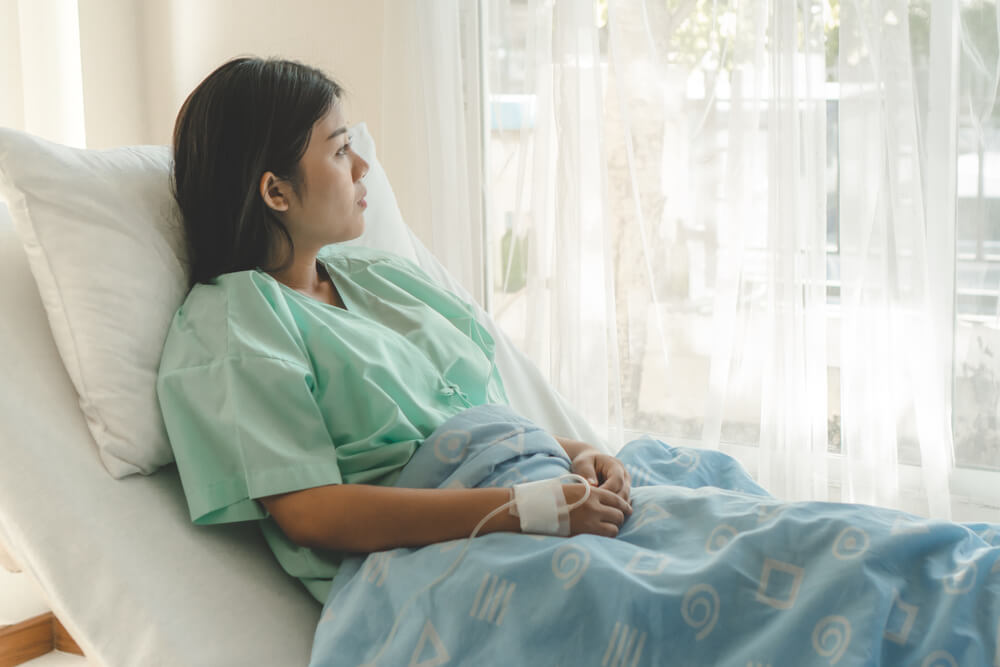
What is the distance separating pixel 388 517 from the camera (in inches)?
40.3

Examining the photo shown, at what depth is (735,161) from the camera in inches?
76.0

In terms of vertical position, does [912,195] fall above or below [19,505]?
above

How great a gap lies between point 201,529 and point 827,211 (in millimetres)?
1346

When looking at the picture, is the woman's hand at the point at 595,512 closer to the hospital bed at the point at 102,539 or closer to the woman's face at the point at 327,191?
the hospital bed at the point at 102,539

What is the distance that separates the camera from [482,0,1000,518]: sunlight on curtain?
177 centimetres

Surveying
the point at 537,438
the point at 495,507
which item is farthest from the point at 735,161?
the point at 495,507

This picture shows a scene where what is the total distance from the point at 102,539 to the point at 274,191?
486mm

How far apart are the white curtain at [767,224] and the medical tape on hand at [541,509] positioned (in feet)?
3.30

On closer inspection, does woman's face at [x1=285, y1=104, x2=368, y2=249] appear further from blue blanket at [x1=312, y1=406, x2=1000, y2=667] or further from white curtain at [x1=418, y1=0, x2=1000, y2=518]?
white curtain at [x1=418, y1=0, x2=1000, y2=518]

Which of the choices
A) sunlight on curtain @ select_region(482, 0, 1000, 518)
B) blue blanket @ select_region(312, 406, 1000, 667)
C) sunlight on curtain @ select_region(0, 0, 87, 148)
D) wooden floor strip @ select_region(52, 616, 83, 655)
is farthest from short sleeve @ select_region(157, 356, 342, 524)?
sunlight on curtain @ select_region(0, 0, 87, 148)

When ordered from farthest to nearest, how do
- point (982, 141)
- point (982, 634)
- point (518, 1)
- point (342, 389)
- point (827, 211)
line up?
1. point (518, 1)
2. point (827, 211)
3. point (982, 141)
4. point (342, 389)
5. point (982, 634)

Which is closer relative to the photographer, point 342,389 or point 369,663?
point 369,663

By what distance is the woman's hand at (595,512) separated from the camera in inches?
40.3

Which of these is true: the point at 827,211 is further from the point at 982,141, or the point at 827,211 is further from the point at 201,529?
the point at 201,529
